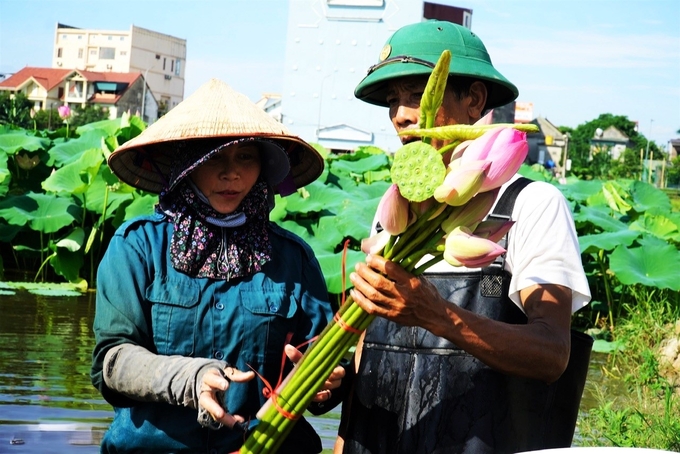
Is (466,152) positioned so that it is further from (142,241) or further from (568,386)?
(142,241)

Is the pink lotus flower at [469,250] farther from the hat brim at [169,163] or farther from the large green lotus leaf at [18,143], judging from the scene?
the large green lotus leaf at [18,143]

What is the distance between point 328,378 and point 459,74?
31.0 inches

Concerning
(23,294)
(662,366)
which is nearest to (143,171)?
(662,366)

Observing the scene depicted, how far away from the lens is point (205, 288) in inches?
92.6

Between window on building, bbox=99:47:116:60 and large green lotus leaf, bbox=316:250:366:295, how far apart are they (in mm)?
96558

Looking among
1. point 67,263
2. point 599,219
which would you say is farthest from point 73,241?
point 599,219

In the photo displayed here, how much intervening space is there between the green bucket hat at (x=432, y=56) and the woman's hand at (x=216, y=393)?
2.71 feet

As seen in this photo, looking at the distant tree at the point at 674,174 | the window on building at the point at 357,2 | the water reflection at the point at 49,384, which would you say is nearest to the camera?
the water reflection at the point at 49,384

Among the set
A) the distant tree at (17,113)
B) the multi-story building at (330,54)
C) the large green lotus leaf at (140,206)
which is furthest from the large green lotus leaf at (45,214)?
the distant tree at (17,113)

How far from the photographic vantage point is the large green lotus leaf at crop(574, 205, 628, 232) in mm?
9484

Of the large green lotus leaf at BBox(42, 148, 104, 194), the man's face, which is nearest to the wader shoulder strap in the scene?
the man's face

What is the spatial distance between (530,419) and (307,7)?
40421 mm

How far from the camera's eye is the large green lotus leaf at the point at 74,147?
10.9 metres

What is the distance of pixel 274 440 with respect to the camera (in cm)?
208
